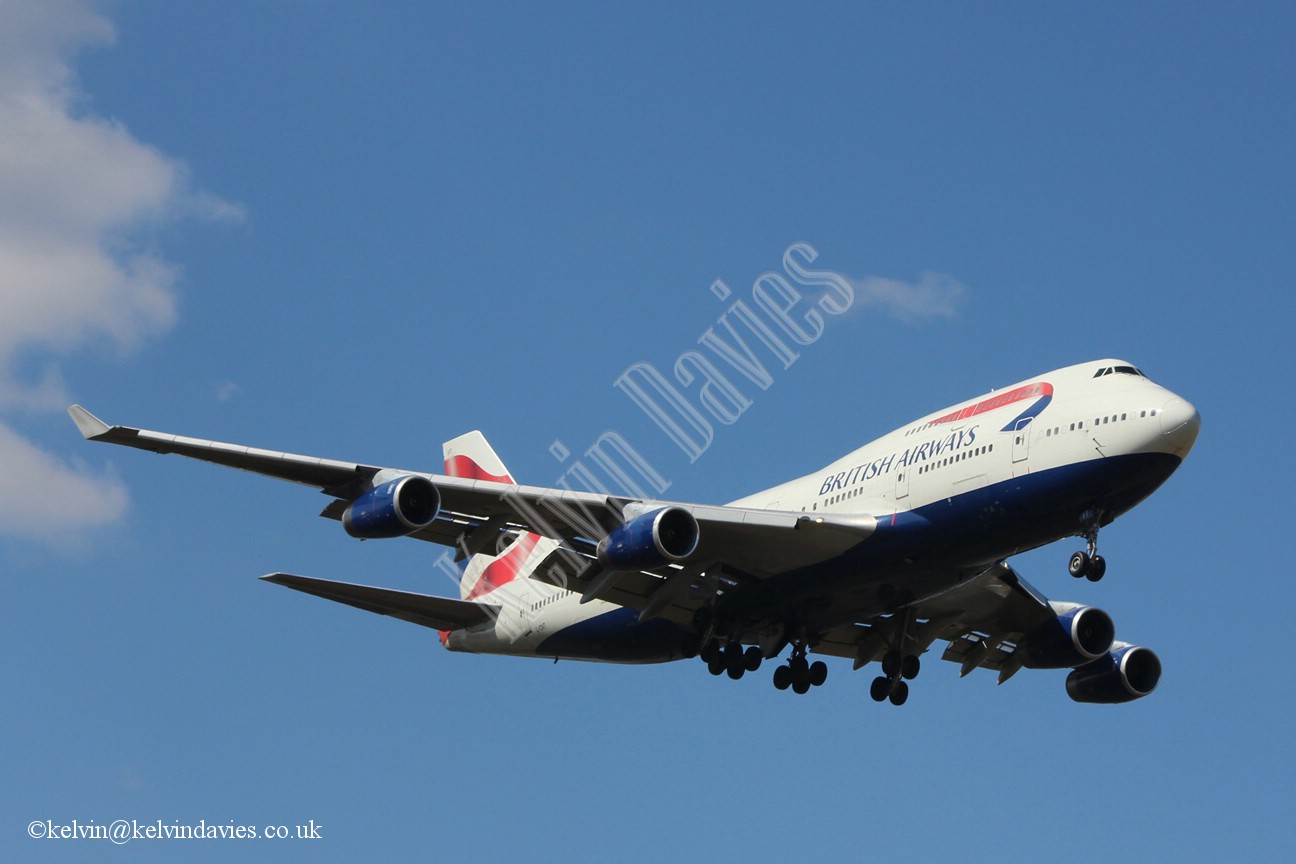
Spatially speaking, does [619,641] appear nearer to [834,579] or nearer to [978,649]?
[834,579]

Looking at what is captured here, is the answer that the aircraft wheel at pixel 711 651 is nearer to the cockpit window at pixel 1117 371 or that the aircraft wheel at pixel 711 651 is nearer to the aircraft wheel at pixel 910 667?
the aircraft wheel at pixel 910 667

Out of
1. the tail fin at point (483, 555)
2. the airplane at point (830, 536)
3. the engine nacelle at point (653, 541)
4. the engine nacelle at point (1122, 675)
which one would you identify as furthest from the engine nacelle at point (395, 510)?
the engine nacelle at point (1122, 675)

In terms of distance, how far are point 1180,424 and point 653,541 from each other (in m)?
10.0

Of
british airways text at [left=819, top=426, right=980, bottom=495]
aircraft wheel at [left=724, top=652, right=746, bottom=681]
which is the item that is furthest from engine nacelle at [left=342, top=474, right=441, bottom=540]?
british airways text at [left=819, top=426, right=980, bottom=495]

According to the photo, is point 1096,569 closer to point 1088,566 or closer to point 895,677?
point 1088,566

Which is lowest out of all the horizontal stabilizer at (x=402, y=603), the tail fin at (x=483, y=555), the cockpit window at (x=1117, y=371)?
the cockpit window at (x=1117, y=371)

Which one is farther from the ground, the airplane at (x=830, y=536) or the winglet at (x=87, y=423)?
the winglet at (x=87, y=423)

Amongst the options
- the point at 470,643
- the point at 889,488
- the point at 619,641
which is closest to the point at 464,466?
the point at 470,643

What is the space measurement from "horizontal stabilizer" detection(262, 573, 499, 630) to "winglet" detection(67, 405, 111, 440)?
5283 millimetres

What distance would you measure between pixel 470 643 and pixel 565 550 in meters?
7.85

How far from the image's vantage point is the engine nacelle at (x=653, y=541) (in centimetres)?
3050

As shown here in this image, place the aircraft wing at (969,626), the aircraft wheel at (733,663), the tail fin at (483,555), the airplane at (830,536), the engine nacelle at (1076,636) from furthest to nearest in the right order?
1. the tail fin at (483,555)
2. the engine nacelle at (1076,636)
3. the aircraft wing at (969,626)
4. the aircraft wheel at (733,663)
5. the airplane at (830,536)

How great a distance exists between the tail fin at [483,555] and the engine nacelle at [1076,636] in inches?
490

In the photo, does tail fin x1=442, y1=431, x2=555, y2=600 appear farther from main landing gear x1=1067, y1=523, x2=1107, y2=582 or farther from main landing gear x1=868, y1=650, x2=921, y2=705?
main landing gear x1=1067, y1=523, x2=1107, y2=582
